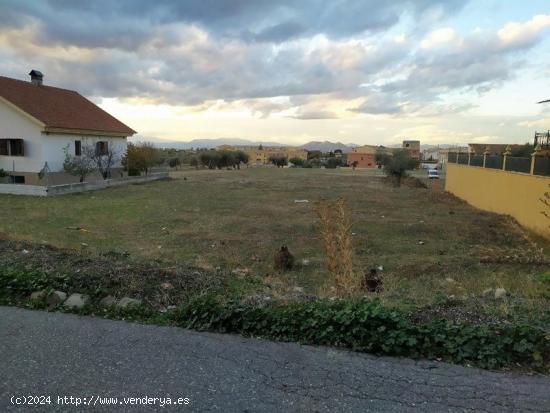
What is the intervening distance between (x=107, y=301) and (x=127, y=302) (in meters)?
0.23

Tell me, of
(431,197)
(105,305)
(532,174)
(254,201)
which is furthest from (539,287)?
(431,197)

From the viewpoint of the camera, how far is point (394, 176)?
3409cm

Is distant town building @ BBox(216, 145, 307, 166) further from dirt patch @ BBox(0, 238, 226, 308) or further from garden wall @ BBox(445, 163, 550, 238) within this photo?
dirt patch @ BBox(0, 238, 226, 308)

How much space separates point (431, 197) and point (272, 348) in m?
21.4

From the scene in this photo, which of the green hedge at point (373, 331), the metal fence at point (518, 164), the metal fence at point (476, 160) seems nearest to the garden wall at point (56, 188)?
the green hedge at point (373, 331)

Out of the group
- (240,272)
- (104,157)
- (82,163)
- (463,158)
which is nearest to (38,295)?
(240,272)

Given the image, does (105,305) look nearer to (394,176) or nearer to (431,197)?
(431,197)

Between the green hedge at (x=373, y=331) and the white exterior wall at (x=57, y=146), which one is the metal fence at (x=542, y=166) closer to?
the green hedge at (x=373, y=331)

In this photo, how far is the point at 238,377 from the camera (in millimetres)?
2828

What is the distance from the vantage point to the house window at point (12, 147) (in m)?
23.4

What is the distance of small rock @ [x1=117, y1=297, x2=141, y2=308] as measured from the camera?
4133 mm

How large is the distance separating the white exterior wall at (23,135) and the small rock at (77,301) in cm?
2180

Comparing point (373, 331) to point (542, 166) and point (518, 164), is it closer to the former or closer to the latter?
point (542, 166)

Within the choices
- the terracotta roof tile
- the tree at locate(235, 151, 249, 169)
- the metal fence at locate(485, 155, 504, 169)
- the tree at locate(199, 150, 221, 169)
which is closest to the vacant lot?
the metal fence at locate(485, 155, 504, 169)
